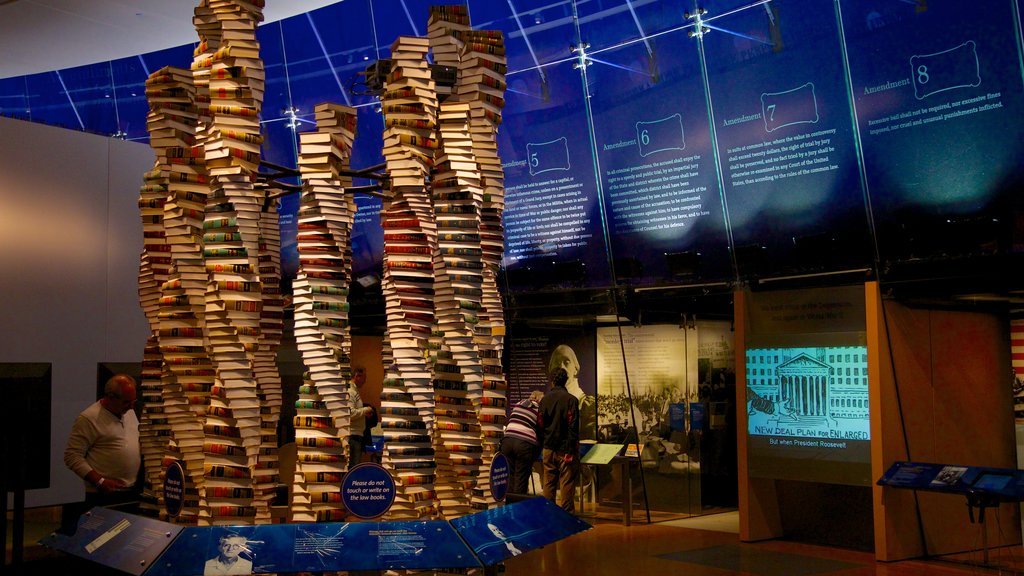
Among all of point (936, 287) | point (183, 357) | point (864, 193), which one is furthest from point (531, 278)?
point (183, 357)

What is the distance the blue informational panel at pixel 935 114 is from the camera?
8.19m

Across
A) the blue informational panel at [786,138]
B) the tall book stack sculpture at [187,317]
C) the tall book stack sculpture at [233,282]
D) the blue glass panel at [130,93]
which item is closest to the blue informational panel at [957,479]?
the blue informational panel at [786,138]

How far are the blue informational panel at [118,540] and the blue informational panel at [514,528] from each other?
1229mm

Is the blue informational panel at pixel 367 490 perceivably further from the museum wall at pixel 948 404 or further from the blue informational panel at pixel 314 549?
the museum wall at pixel 948 404

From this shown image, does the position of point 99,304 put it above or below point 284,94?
below

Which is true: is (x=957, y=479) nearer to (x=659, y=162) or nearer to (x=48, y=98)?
(x=659, y=162)

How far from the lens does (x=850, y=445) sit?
8570 mm

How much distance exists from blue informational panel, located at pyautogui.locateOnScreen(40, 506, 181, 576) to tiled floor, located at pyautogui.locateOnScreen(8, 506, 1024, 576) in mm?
2148

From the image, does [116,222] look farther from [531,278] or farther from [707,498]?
[707,498]

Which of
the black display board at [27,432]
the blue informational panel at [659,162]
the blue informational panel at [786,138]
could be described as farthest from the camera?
the blue informational panel at [659,162]

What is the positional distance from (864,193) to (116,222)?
6859 mm

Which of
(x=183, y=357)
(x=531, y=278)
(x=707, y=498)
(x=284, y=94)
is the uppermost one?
(x=284, y=94)

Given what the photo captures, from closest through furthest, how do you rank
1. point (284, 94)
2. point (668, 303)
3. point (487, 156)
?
point (487, 156) → point (668, 303) → point (284, 94)

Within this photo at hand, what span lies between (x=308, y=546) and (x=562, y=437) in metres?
6.04
